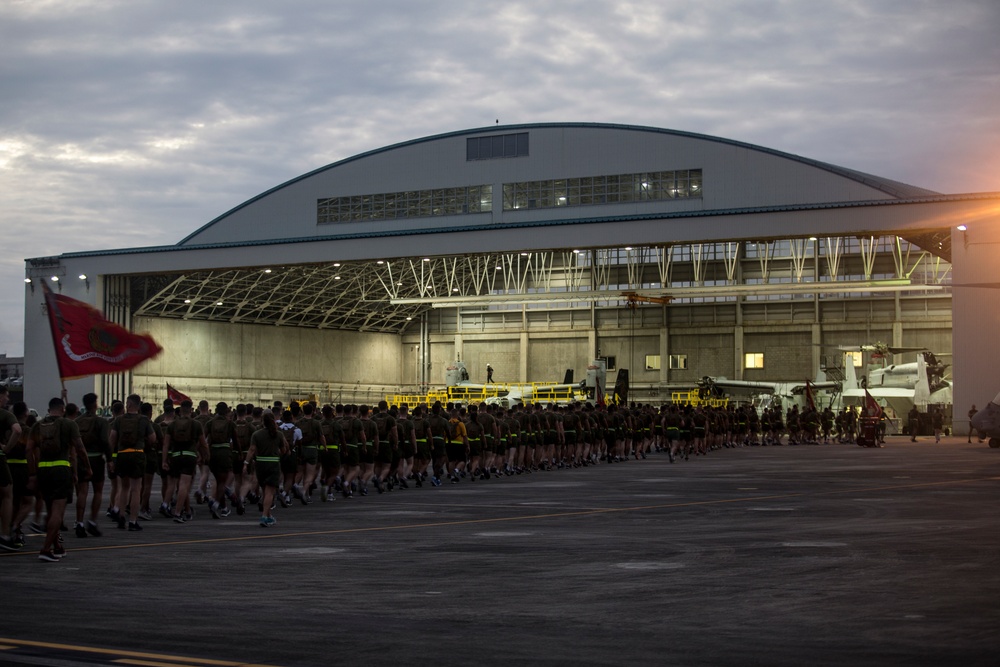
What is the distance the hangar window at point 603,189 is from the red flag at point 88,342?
34.3 metres

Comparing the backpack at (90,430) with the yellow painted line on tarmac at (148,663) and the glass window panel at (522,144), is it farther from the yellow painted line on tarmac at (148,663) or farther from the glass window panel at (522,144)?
the glass window panel at (522,144)

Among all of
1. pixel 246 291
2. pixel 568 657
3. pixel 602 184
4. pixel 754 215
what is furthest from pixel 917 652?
pixel 246 291

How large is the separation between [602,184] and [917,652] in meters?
46.8

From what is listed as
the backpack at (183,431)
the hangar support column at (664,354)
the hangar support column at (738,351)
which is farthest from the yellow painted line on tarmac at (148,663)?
the hangar support column at (664,354)

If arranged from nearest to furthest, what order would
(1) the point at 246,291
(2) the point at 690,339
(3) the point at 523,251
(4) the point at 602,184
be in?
(3) the point at 523,251, (4) the point at 602,184, (1) the point at 246,291, (2) the point at 690,339

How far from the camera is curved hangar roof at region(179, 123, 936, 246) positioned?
49188 mm

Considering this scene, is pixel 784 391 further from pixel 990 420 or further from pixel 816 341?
pixel 990 420

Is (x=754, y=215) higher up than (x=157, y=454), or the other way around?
(x=754, y=215)

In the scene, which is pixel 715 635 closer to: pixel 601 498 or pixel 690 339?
pixel 601 498

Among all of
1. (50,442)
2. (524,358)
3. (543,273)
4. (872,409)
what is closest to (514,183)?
(543,273)

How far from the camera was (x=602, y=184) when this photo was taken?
52.3 meters

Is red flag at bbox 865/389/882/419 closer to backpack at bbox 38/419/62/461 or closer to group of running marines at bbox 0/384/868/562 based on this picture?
group of running marines at bbox 0/384/868/562

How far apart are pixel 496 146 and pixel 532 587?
46786 millimetres

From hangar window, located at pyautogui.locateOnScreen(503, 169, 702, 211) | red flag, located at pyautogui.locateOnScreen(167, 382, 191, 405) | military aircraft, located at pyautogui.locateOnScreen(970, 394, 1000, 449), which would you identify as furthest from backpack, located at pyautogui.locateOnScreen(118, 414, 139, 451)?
hangar window, located at pyautogui.locateOnScreen(503, 169, 702, 211)
